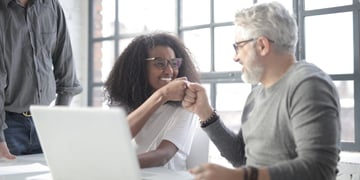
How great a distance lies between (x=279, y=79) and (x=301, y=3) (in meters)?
1.21

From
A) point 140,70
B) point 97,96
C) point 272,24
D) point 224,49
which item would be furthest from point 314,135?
point 97,96

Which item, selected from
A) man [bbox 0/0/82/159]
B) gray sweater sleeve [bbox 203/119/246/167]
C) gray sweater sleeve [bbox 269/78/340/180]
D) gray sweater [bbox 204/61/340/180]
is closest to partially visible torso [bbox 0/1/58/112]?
man [bbox 0/0/82/159]

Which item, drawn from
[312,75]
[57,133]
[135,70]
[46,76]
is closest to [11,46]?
[46,76]

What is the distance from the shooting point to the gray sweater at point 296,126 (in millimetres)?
1017

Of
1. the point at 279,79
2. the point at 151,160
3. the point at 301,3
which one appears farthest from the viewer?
the point at 301,3

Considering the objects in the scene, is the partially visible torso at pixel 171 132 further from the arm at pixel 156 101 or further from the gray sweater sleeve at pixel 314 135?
the gray sweater sleeve at pixel 314 135

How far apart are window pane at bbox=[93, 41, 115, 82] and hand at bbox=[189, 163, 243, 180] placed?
2.67m

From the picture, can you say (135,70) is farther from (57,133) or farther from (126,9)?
(126,9)

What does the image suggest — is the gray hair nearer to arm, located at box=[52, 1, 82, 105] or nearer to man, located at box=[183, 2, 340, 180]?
man, located at box=[183, 2, 340, 180]

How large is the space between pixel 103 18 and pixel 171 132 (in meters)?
2.22

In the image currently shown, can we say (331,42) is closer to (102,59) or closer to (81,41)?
(102,59)

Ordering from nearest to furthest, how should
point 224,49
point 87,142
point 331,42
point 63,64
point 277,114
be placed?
point 87,142 < point 277,114 < point 63,64 < point 331,42 < point 224,49

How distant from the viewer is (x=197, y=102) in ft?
5.21

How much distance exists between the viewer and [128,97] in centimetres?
196
